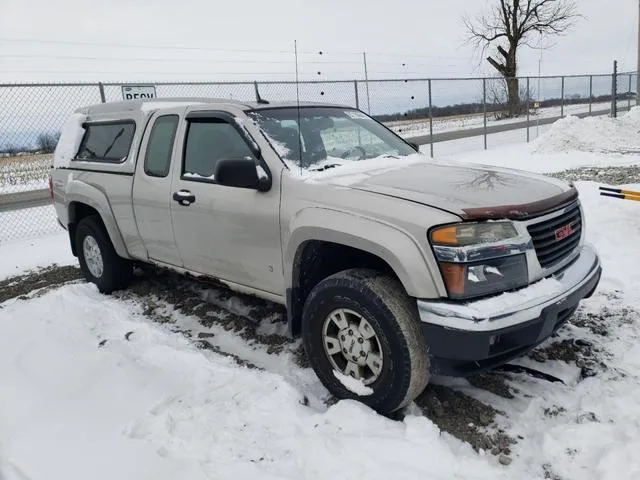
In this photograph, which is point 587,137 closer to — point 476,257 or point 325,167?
point 325,167

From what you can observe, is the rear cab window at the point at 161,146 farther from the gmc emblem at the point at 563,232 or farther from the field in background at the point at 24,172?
the field in background at the point at 24,172

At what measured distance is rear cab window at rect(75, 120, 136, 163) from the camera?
4922 millimetres

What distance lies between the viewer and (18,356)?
3.97 meters

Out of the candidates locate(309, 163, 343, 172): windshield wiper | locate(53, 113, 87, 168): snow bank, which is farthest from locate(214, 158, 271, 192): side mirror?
locate(53, 113, 87, 168): snow bank

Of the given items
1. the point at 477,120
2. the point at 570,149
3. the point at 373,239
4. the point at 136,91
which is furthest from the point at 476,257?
the point at 477,120

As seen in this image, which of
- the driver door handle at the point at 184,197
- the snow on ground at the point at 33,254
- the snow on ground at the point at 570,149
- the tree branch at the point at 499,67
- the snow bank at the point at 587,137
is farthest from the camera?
the tree branch at the point at 499,67

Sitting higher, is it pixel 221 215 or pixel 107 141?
pixel 107 141

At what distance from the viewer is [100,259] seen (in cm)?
536

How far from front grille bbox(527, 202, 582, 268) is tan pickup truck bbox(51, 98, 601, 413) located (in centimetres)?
1

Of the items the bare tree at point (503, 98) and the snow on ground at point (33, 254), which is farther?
the bare tree at point (503, 98)

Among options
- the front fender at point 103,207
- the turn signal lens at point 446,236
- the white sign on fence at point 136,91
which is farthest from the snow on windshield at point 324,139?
the white sign on fence at point 136,91

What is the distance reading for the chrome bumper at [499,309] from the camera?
8.61 ft

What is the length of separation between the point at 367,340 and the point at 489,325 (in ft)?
2.28

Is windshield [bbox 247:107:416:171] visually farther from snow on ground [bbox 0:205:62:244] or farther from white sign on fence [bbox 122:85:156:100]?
snow on ground [bbox 0:205:62:244]
